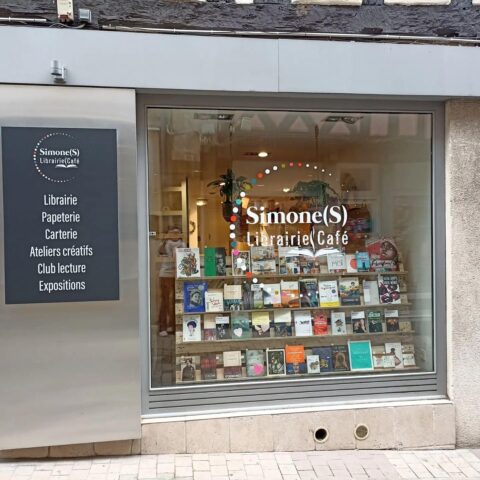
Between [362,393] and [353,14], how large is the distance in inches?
137

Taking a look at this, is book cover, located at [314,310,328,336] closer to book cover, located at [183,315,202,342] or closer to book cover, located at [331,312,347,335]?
book cover, located at [331,312,347,335]

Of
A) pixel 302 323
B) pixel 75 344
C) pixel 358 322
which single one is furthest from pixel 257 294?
pixel 75 344

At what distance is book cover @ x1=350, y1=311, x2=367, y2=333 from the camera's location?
4.92 meters

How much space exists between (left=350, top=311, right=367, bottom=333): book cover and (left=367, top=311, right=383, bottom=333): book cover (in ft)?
0.18

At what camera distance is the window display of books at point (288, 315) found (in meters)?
4.67

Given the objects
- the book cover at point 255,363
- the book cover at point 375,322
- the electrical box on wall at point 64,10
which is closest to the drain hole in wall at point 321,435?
the book cover at point 255,363

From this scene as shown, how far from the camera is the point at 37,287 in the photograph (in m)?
3.91

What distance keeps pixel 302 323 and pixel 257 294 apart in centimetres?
55

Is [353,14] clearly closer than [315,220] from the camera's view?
Yes

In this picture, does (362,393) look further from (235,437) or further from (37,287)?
(37,287)

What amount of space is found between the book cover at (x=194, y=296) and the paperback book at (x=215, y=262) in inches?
5.4

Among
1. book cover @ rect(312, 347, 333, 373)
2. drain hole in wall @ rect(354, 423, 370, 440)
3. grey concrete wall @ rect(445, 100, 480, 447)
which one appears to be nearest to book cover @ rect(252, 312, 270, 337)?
book cover @ rect(312, 347, 333, 373)

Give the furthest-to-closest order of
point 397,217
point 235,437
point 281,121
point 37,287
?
point 397,217 → point 281,121 → point 235,437 → point 37,287

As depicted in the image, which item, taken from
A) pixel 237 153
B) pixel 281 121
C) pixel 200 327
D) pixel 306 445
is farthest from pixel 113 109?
pixel 306 445
